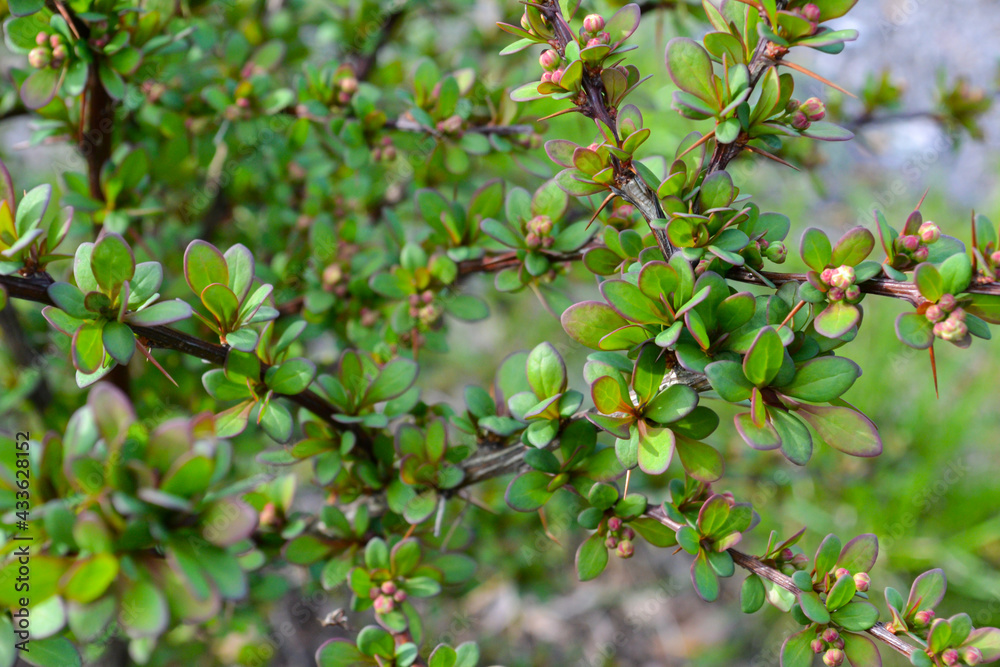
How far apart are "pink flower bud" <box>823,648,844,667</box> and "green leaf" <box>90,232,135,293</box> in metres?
0.87

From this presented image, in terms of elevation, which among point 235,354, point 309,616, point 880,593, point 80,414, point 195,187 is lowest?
point 880,593

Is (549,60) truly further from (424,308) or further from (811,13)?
(424,308)

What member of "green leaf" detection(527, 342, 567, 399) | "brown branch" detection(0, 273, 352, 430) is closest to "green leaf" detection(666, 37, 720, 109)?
"green leaf" detection(527, 342, 567, 399)

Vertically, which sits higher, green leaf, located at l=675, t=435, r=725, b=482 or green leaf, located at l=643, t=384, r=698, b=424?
green leaf, located at l=643, t=384, r=698, b=424

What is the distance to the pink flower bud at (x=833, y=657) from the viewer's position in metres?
0.71

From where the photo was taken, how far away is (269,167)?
4.58ft

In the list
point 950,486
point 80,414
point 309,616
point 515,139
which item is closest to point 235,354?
point 80,414

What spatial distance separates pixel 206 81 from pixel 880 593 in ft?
8.53

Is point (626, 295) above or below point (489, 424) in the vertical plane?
above

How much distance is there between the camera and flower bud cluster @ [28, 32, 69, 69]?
915 millimetres

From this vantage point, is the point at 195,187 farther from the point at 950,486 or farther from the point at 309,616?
the point at 950,486

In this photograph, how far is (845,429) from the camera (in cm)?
67

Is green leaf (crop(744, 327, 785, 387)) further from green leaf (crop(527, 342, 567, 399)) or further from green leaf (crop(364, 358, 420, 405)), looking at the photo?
green leaf (crop(364, 358, 420, 405))

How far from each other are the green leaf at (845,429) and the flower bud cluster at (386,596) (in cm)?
59
